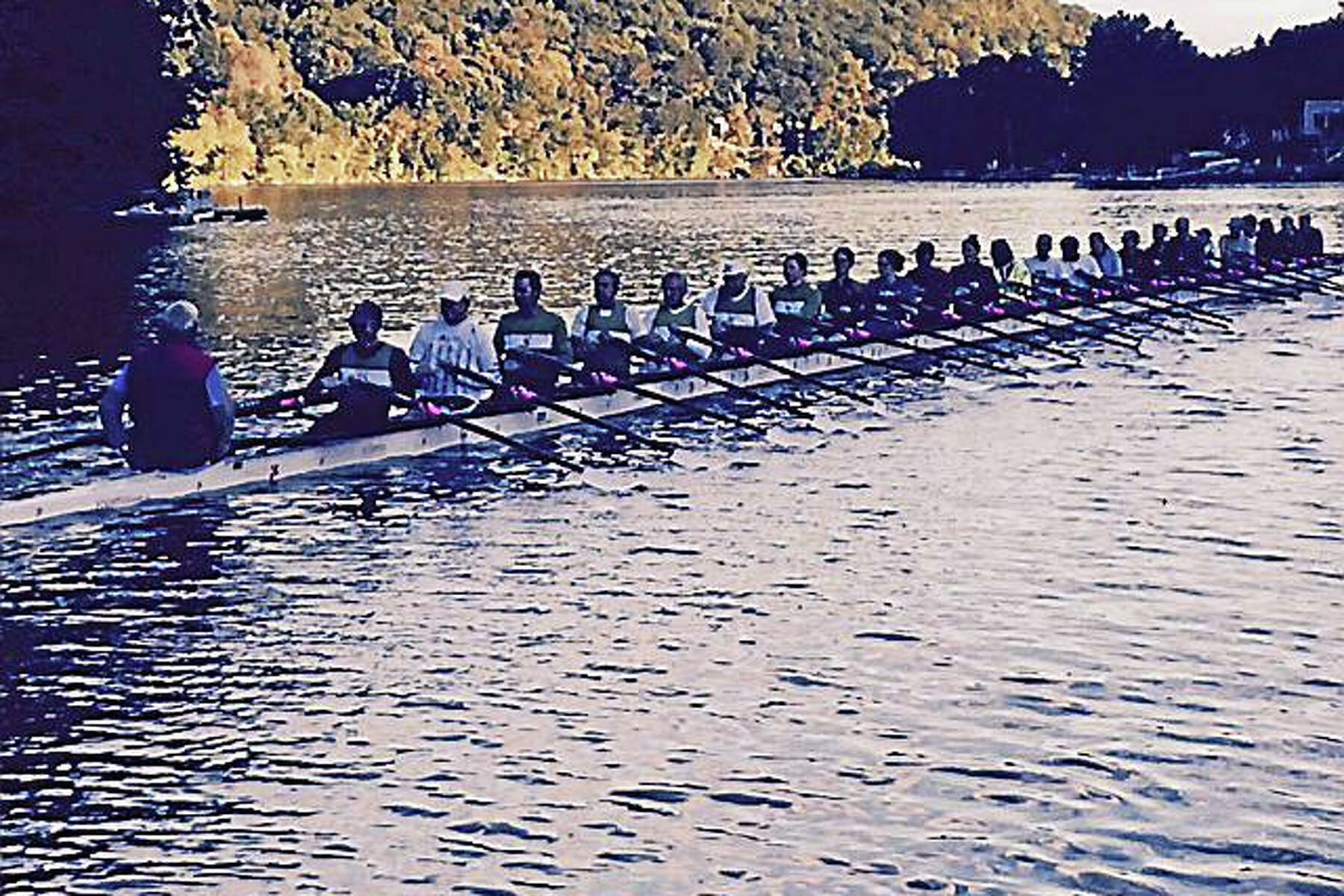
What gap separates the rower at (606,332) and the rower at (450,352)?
2002mm

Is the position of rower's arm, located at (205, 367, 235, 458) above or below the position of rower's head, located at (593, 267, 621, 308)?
below

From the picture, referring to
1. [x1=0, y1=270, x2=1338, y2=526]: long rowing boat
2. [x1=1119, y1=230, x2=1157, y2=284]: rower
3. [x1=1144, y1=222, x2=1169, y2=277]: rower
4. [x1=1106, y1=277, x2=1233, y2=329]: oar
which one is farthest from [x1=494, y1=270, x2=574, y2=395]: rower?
[x1=1144, y1=222, x2=1169, y2=277]: rower

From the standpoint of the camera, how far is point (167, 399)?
1803 cm

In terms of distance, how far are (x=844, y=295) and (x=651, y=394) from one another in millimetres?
7064

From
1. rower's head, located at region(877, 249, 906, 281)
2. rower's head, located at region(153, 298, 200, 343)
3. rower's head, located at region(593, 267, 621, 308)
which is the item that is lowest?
rower's head, located at region(877, 249, 906, 281)

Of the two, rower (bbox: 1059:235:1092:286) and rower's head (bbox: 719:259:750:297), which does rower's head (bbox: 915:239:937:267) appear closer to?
rower's head (bbox: 719:259:750:297)

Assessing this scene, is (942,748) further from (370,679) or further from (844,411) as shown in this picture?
(844,411)

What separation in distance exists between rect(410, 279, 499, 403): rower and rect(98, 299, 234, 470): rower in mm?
3415

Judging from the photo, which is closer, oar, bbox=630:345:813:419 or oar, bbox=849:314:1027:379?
oar, bbox=630:345:813:419

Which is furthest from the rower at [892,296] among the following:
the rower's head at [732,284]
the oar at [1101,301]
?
the oar at [1101,301]

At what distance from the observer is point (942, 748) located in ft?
40.3

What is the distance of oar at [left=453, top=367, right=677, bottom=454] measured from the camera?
70.2 ft

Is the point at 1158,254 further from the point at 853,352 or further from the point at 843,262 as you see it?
the point at 853,352

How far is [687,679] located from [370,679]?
1.96 meters
